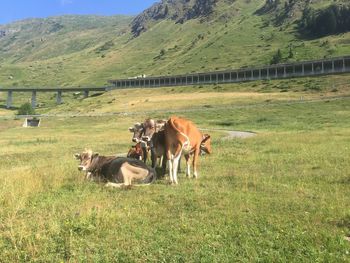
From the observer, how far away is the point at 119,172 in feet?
48.5

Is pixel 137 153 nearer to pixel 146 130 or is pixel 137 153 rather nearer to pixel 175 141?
pixel 146 130

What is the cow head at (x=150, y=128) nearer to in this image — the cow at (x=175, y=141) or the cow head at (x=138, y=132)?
the cow head at (x=138, y=132)

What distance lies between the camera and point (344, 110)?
6656cm

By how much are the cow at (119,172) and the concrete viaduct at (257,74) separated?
395 feet

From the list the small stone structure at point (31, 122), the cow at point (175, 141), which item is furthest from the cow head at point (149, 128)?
the small stone structure at point (31, 122)

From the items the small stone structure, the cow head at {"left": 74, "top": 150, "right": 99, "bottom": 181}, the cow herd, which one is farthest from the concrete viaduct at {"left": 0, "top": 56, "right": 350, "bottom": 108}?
the cow head at {"left": 74, "top": 150, "right": 99, "bottom": 181}

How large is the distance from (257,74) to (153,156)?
135m

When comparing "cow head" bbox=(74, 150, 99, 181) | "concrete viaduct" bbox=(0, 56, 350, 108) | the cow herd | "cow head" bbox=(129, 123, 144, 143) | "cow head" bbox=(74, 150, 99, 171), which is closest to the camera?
the cow herd

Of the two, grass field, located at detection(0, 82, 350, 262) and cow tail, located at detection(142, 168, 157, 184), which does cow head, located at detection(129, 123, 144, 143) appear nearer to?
cow tail, located at detection(142, 168, 157, 184)

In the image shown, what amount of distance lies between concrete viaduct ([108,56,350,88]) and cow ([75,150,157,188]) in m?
120

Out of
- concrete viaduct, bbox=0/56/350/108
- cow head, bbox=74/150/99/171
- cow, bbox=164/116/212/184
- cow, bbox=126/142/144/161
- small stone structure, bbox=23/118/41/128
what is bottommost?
small stone structure, bbox=23/118/41/128

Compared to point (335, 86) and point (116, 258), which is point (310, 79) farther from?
point (116, 258)

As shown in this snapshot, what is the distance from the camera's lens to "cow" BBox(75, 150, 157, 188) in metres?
14.7

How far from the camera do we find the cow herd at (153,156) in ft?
48.8
